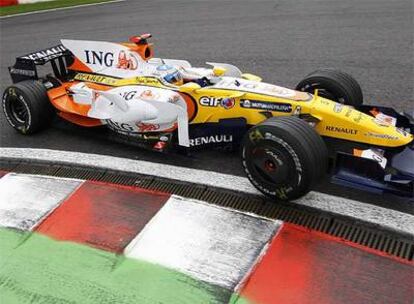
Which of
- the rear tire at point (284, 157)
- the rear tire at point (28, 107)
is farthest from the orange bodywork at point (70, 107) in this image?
the rear tire at point (284, 157)

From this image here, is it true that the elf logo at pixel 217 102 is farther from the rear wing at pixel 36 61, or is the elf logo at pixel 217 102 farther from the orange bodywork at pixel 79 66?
the rear wing at pixel 36 61

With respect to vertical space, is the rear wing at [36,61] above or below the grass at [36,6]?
above

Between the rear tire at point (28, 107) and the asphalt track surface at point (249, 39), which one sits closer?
the rear tire at point (28, 107)

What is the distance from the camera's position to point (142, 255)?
3578 mm

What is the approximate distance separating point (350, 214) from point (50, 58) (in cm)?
385

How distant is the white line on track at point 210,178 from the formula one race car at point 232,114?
0.67 feet

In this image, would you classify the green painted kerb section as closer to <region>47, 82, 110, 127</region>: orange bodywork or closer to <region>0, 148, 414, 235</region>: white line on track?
<region>0, 148, 414, 235</region>: white line on track

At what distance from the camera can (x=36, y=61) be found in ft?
18.9

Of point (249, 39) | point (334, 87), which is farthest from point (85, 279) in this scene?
point (249, 39)

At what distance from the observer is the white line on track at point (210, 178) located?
12.6 feet

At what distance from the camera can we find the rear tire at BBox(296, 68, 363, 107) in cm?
484

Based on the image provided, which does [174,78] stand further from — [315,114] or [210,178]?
[315,114]

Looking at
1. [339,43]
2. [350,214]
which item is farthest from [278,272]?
[339,43]

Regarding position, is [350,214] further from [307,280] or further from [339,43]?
[339,43]
